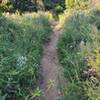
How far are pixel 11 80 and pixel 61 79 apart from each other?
4.56 ft

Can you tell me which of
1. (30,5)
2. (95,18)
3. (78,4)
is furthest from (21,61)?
(30,5)

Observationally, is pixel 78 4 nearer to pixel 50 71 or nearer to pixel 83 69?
pixel 50 71

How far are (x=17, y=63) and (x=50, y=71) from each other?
1.47m

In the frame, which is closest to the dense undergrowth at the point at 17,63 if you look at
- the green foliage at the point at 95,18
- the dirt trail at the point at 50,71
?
the dirt trail at the point at 50,71

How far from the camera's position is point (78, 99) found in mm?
5957

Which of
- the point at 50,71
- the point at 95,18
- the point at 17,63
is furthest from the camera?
the point at 95,18

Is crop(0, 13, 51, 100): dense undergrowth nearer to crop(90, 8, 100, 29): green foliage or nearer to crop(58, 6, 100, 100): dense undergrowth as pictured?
crop(58, 6, 100, 100): dense undergrowth

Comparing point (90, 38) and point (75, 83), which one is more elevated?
point (90, 38)

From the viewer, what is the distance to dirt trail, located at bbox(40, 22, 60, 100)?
670 centimetres

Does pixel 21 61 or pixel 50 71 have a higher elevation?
pixel 21 61

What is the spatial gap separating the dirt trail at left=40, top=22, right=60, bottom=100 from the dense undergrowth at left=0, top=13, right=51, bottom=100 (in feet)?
0.85

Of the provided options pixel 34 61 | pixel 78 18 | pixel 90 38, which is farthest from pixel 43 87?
pixel 78 18

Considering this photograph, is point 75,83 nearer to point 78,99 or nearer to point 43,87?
point 78,99

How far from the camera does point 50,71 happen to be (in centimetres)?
805
